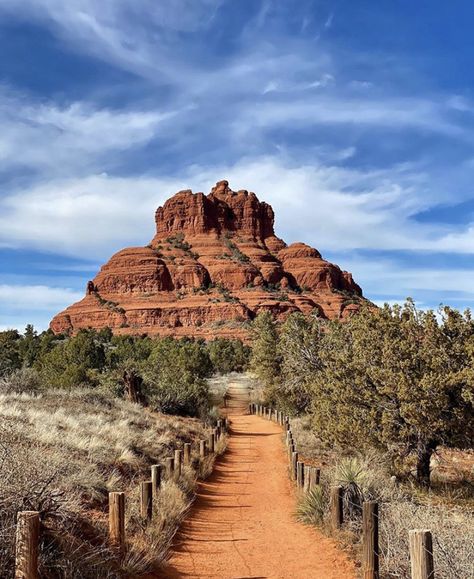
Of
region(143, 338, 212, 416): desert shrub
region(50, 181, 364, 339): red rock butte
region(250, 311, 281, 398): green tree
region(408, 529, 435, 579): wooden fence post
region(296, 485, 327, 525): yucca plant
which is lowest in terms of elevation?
region(296, 485, 327, 525): yucca plant

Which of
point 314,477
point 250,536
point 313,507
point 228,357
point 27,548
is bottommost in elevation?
point 250,536

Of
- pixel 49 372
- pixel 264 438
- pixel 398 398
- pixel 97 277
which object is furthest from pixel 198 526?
pixel 97 277

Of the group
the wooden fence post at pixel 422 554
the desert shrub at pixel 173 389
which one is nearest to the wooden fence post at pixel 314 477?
the wooden fence post at pixel 422 554

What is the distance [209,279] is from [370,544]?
13517cm

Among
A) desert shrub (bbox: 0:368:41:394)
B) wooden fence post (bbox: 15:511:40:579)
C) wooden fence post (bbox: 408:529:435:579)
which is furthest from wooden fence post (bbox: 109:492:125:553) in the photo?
desert shrub (bbox: 0:368:41:394)

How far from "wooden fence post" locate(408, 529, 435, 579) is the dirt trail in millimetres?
2362

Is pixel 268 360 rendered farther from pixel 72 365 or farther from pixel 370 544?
pixel 370 544

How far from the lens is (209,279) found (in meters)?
142

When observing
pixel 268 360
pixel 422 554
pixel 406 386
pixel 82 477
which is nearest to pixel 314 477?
pixel 406 386

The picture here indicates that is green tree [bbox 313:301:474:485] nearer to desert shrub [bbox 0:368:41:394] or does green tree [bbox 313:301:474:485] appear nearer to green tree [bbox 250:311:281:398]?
desert shrub [bbox 0:368:41:394]

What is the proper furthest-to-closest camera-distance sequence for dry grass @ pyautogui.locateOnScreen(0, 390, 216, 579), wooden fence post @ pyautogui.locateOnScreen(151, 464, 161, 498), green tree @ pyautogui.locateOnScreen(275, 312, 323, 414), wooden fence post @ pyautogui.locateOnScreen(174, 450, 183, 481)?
green tree @ pyautogui.locateOnScreen(275, 312, 323, 414) < wooden fence post @ pyautogui.locateOnScreen(174, 450, 183, 481) < wooden fence post @ pyautogui.locateOnScreen(151, 464, 161, 498) < dry grass @ pyautogui.locateOnScreen(0, 390, 216, 579)

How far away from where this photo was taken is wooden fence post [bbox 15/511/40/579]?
17.0 feet

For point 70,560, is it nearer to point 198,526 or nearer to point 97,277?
point 198,526

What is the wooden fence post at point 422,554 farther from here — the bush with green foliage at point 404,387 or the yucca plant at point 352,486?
the bush with green foliage at point 404,387
